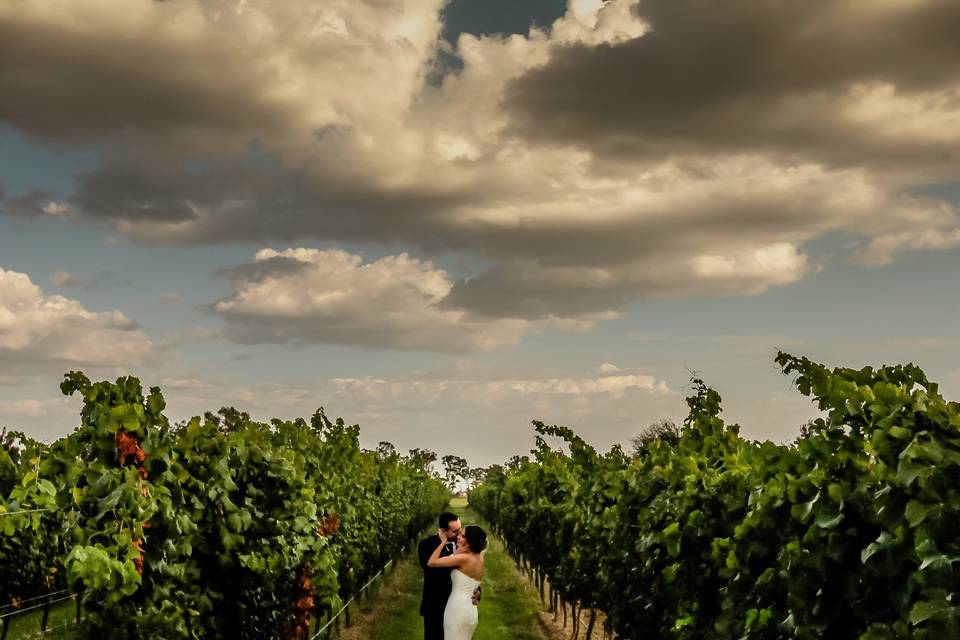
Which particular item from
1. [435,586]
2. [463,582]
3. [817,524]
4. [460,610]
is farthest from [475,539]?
[817,524]

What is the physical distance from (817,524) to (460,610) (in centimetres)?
522

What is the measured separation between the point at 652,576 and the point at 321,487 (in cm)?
395

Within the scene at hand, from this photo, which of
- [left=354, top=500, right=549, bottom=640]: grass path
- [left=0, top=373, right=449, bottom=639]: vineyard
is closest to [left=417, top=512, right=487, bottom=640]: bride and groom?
[left=0, top=373, right=449, bottom=639]: vineyard

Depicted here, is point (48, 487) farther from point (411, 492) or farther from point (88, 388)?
point (411, 492)

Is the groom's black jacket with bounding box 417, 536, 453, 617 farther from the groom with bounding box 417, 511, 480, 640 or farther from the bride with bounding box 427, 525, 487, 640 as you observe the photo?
the bride with bounding box 427, 525, 487, 640

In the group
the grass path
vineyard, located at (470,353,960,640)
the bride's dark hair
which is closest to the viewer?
vineyard, located at (470,353,960,640)

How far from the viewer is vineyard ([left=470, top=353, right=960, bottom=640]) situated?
3576 mm

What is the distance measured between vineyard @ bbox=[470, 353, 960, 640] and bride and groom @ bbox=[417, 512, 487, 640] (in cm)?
156

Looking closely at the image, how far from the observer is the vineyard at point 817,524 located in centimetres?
358

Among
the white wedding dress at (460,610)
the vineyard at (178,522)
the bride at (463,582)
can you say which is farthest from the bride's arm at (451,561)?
the vineyard at (178,522)

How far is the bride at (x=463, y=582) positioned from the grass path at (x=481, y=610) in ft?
21.5

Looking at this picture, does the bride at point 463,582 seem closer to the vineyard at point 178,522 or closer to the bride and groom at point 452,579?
the bride and groom at point 452,579

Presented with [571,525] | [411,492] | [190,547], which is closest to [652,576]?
[190,547]

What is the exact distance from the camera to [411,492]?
28.6 meters
